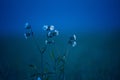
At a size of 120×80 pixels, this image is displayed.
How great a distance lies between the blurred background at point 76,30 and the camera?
276 cm

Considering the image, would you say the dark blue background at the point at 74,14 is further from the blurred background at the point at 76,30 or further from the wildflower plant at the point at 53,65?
the wildflower plant at the point at 53,65

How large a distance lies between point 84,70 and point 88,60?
148 millimetres

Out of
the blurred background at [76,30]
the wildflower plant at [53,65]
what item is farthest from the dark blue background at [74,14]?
the wildflower plant at [53,65]

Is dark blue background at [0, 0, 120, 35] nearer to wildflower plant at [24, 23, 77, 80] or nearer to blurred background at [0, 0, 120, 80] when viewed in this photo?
blurred background at [0, 0, 120, 80]

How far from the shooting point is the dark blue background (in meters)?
2.76

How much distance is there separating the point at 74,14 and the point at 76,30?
219 mm

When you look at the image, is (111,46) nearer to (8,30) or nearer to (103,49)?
(103,49)

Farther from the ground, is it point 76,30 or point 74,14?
point 74,14

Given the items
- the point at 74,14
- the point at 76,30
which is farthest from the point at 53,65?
the point at 74,14

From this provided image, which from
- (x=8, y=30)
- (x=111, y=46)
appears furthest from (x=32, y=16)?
(x=111, y=46)

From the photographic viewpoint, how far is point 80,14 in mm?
2766

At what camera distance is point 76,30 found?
108 inches

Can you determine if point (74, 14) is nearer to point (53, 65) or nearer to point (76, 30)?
point (76, 30)

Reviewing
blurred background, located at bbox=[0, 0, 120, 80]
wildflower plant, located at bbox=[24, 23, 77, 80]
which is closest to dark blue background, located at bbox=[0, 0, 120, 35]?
blurred background, located at bbox=[0, 0, 120, 80]
